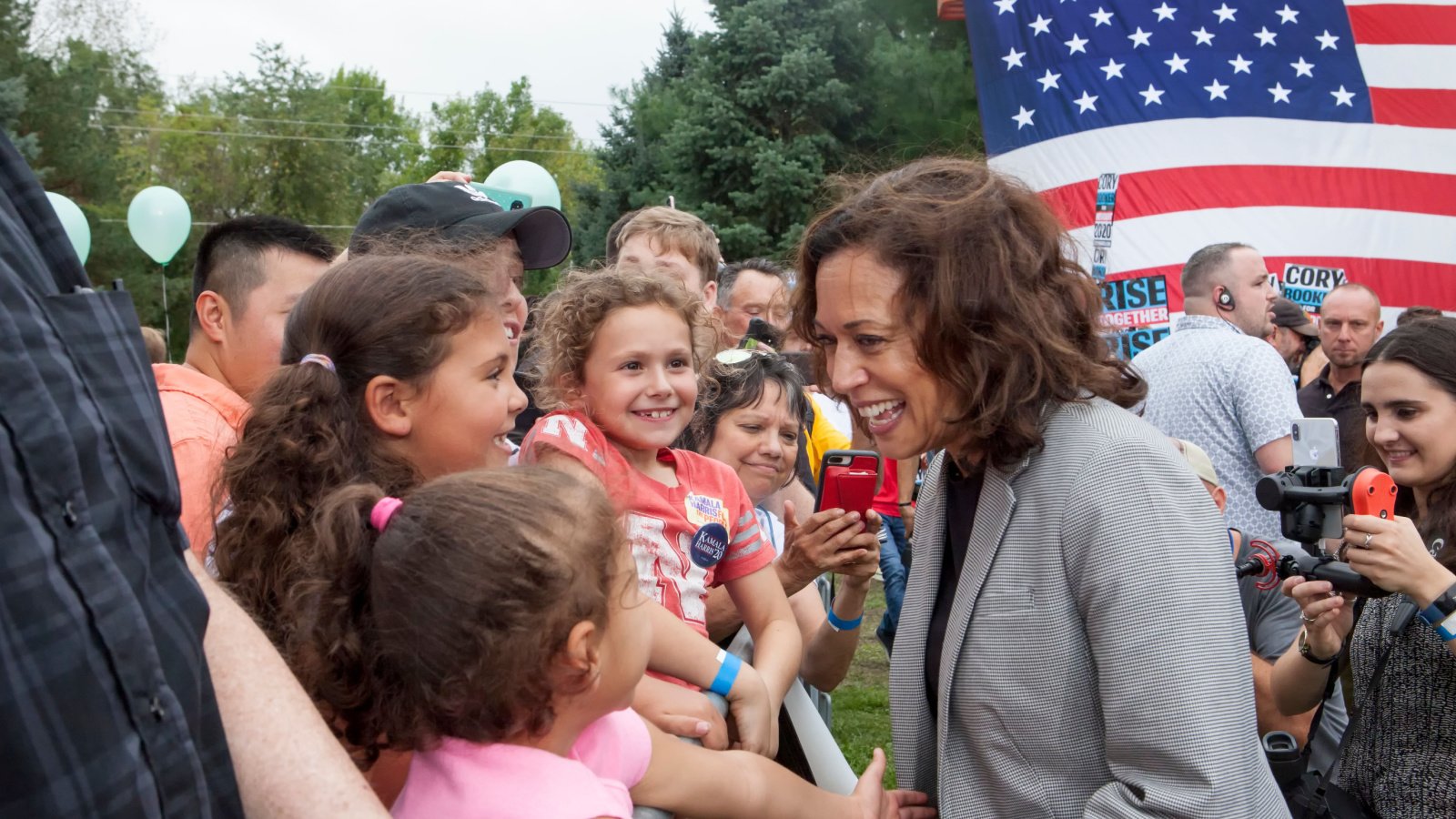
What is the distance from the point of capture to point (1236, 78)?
1072cm

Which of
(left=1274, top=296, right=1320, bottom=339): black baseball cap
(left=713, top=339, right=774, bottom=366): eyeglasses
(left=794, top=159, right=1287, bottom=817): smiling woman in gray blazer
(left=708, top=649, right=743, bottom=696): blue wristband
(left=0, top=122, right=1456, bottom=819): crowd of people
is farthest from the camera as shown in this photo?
(left=1274, top=296, right=1320, bottom=339): black baseball cap

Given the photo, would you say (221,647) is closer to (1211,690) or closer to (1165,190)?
(1211,690)

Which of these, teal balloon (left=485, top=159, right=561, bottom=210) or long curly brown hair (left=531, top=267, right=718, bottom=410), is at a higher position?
teal balloon (left=485, top=159, right=561, bottom=210)

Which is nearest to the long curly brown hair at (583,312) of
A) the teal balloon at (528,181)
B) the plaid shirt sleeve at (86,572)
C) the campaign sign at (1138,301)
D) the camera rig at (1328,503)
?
the camera rig at (1328,503)

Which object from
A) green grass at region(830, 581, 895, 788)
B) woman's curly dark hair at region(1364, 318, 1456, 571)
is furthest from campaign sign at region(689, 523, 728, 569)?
green grass at region(830, 581, 895, 788)

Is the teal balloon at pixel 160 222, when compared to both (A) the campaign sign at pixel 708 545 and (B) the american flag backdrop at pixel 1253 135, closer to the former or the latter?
(B) the american flag backdrop at pixel 1253 135

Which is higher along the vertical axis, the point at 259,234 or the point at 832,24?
the point at 832,24

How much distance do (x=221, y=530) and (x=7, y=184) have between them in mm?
843

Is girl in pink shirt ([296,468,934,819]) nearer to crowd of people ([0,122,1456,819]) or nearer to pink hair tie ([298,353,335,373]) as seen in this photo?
crowd of people ([0,122,1456,819])

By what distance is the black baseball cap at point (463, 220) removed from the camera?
2.73 meters

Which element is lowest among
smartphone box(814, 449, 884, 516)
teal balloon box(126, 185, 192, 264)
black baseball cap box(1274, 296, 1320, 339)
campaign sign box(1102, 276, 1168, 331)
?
black baseball cap box(1274, 296, 1320, 339)

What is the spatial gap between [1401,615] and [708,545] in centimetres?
164

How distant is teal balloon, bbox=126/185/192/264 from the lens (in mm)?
13680

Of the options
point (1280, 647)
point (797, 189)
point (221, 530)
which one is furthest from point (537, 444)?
point (797, 189)
